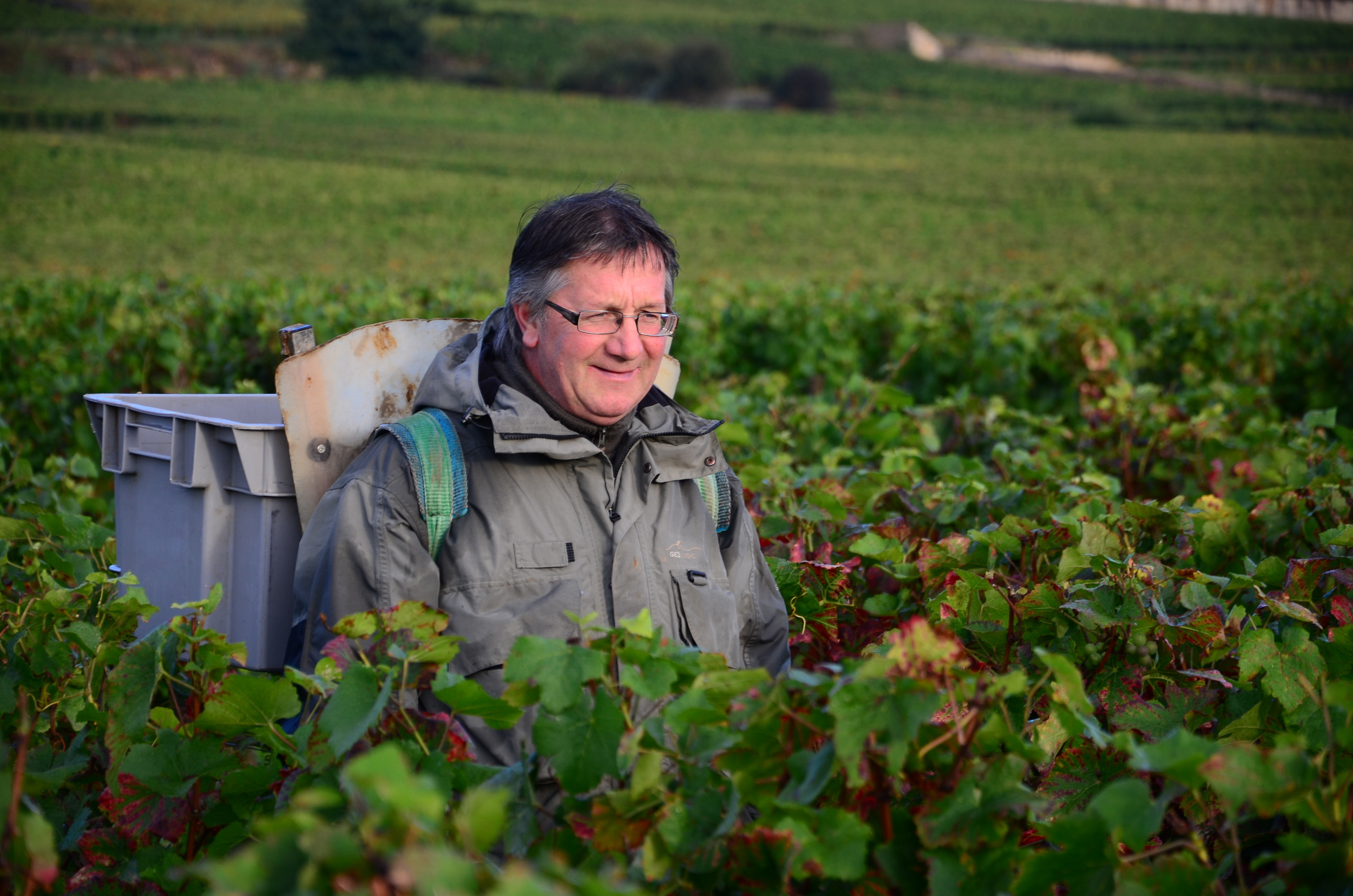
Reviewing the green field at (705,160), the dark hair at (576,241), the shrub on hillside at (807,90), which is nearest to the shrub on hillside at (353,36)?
the green field at (705,160)

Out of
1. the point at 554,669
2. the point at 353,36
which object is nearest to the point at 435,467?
the point at 554,669

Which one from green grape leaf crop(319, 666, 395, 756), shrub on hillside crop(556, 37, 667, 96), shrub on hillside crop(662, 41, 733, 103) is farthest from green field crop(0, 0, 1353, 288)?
green grape leaf crop(319, 666, 395, 756)

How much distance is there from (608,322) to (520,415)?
10.7 inches

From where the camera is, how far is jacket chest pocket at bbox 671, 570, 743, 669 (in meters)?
1.92

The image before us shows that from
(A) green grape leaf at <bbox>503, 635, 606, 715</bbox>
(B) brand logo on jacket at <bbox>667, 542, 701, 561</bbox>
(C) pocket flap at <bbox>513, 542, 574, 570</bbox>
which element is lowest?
(B) brand logo on jacket at <bbox>667, 542, 701, 561</bbox>

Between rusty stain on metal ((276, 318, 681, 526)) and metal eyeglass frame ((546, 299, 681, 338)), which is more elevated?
metal eyeglass frame ((546, 299, 681, 338))

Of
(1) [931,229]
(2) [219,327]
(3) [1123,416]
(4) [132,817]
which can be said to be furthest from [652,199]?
(4) [132,817]

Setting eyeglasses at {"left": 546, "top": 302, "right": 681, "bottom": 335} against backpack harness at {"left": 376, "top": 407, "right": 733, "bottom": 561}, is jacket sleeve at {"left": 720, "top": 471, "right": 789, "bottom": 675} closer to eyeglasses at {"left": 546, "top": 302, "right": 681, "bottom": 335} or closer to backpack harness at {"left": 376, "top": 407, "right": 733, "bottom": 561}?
eyeglasses at {"left": 546, "top": 302, "right": 681, "bottom": 335}

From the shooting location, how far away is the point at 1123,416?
Answer: 436cm

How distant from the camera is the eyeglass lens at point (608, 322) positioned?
2.00 meters

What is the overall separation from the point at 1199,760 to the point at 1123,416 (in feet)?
12.2

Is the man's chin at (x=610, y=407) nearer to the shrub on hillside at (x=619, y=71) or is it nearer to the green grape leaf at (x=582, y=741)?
the green grape leaf at (x=582, y=741)

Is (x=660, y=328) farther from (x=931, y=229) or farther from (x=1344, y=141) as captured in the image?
(x=1344, y=141)

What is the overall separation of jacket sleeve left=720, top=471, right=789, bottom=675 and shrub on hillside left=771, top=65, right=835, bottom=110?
55.4 m
